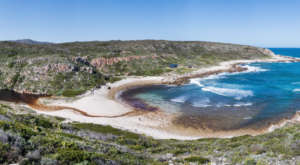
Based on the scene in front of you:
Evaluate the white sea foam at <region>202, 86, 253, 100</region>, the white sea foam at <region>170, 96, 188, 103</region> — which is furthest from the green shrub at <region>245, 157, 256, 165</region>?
the white sea foam at <region>202, 86, 253, 100</region>

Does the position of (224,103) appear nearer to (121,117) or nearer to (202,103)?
(202,103)

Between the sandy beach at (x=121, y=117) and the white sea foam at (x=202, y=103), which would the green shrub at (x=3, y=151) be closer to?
the sandy beach at (x=121, y=117)

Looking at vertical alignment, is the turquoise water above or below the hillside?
below

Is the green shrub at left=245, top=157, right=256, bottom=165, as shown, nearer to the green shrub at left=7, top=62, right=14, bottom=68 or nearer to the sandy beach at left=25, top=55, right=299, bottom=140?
the sandy beach at left=25, top=55, right=299, bottom=140

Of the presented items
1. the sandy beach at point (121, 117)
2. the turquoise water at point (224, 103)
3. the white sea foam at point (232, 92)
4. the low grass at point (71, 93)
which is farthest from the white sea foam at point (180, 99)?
the low grass at point (71, 93)

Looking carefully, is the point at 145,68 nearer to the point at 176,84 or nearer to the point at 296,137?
the point at 176,84

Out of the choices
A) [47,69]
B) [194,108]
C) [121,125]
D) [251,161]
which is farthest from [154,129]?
[47,69]

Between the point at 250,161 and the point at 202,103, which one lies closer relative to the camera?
the point at 250,161

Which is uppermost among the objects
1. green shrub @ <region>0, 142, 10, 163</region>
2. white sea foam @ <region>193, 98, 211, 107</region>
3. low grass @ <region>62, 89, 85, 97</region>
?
green shrub @ <region>0, 142, 10, 163</region>

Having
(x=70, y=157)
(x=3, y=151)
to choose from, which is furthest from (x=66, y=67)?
(x=70, y=157)
